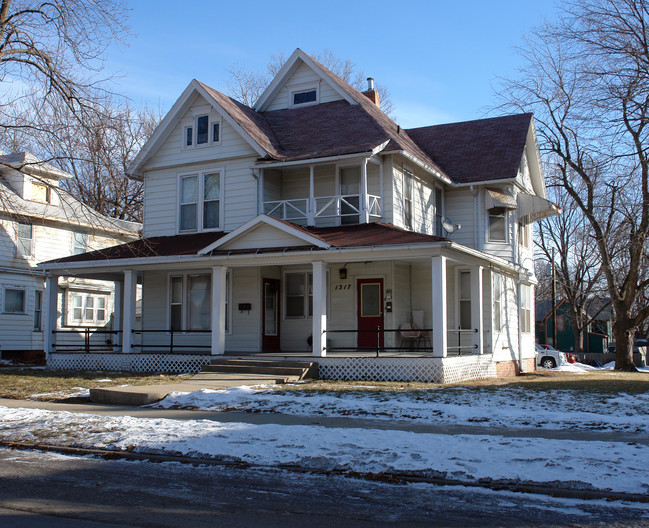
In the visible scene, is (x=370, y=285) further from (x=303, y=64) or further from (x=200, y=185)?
(x=303, y=64)

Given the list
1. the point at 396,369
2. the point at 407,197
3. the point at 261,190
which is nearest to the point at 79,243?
the point at 261,190

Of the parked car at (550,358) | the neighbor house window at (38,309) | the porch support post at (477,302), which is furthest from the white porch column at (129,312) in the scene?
the parked car at (550,358)

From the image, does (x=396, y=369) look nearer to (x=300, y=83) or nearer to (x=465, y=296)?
(x=465, y=296)

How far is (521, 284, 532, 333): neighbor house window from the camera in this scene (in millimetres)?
26469

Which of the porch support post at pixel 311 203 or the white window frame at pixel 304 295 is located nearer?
the porch support post at pixel 311 203

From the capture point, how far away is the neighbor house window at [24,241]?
1225 inches

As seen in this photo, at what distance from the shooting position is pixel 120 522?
5.81 m

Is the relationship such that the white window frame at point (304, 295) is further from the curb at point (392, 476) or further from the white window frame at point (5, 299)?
the white window frame at point (5, 299)

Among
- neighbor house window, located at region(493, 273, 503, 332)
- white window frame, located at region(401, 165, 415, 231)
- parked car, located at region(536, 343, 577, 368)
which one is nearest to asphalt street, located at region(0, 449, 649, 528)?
white window frame, located at region(401, 165, 415, 231)

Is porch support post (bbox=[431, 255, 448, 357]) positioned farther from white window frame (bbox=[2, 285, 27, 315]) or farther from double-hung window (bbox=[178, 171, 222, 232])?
white window frame (bbox=[2, 285, 27, 315])

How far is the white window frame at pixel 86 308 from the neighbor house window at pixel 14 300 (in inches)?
94.4

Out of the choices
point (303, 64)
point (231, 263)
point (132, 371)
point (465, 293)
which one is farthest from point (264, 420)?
point (303, 64)

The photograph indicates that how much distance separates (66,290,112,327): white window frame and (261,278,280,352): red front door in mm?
15453

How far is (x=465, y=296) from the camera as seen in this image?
73.2 feet
